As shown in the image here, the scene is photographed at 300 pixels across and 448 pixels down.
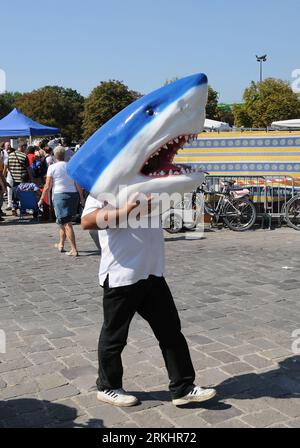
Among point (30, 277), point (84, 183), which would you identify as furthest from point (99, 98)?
point (84, 183)

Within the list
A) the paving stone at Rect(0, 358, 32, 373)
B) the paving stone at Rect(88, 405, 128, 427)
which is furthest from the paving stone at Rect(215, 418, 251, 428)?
the paving stone at Rect(0, 358, 32, 373)

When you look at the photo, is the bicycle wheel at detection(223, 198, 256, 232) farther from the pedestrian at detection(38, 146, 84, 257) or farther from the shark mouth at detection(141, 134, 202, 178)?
the shark mouth at detection(141, 134, 202, 178)

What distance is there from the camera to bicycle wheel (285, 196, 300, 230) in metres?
10.7

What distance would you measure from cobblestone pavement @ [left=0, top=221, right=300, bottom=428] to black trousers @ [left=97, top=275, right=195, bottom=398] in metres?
0.20

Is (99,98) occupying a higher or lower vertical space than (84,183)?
higher

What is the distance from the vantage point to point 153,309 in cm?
341

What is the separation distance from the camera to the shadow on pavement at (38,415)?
3.30 metres

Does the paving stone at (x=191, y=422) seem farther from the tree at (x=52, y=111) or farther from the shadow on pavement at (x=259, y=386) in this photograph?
the tree at (x=52, y=111)

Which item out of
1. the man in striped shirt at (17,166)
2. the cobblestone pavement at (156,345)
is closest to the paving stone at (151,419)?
the cobblestone pavement at (156,345)

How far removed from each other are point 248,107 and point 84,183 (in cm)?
3766

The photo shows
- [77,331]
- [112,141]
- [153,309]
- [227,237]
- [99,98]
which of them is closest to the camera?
[112,141]

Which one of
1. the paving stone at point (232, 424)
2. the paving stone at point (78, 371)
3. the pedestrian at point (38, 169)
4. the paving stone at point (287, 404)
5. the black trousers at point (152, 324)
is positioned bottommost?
the paving stone at point (232, 424)

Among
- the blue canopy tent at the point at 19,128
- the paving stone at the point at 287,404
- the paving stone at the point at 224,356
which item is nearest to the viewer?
the paving stone at the point at 287,404
